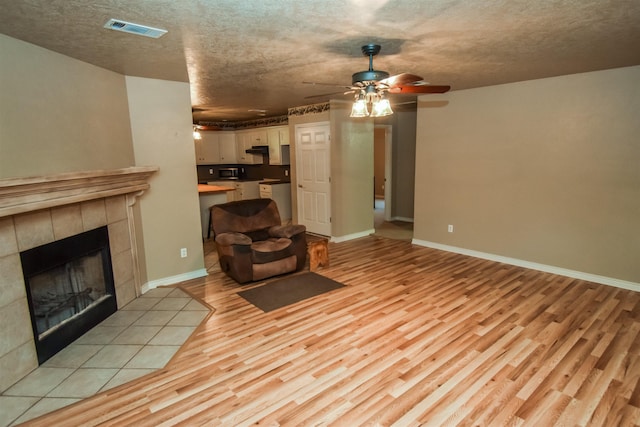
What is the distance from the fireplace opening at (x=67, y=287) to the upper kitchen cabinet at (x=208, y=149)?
5831 millimetres

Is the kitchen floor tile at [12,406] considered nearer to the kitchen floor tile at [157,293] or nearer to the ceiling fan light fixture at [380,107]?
the kitchen floor tile at [157,293]

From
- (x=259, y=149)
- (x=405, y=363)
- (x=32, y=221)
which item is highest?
(x=259, y=149)

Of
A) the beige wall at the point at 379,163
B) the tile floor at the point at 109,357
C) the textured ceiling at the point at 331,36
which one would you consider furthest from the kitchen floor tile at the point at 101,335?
the beige wall at the point at 379,163

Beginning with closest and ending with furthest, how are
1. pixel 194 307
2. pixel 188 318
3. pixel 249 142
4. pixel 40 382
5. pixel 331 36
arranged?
1. pixel 40 382
2. pixel 331 36
3. pixel 188 318
4. pixel 194 307
5. pixel 249 142

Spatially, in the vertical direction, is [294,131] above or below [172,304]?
above

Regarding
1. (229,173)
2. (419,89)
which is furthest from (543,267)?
(229,173)

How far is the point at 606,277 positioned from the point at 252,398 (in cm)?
417

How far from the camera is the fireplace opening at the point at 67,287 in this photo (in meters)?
2.63

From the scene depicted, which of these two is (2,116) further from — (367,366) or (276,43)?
(367,366)

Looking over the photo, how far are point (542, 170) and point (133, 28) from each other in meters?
4.58

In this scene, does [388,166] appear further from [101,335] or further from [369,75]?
[101,335]

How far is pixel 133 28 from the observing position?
2.28m

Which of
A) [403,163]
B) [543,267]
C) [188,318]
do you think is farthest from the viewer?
[403,163]

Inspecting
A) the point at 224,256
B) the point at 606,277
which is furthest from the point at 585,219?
the point at 224,256
